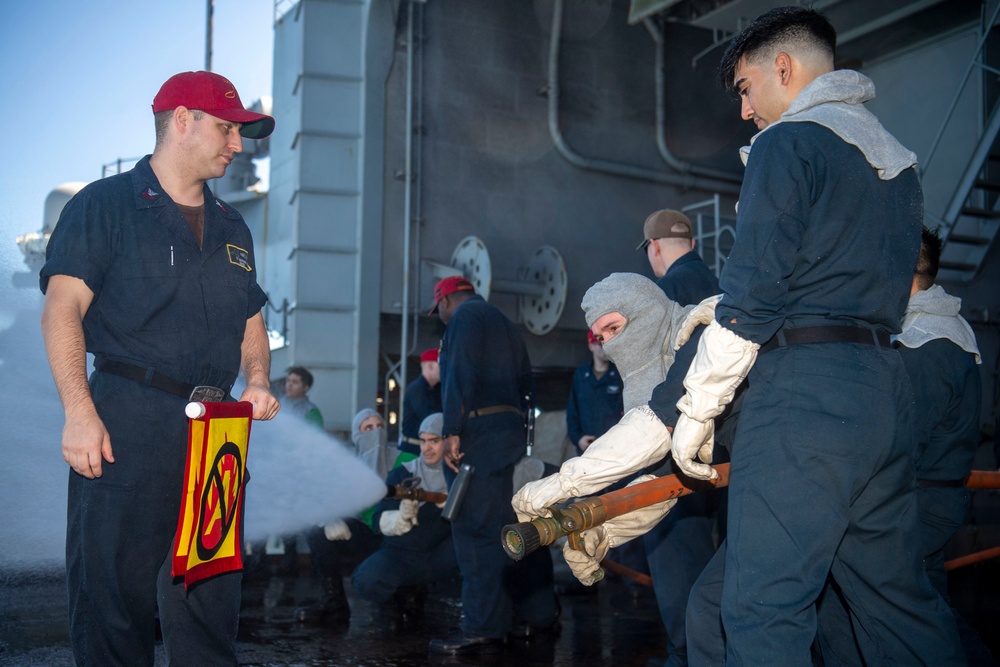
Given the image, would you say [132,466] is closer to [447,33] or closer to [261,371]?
[261,371]

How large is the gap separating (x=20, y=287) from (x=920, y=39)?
10244mm

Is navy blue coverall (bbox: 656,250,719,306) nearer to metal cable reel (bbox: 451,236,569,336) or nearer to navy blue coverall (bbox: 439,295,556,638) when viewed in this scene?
navy blue coverall (bbox: 439,295,556,638)

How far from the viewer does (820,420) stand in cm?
204

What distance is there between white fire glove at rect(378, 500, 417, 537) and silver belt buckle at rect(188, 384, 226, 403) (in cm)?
276

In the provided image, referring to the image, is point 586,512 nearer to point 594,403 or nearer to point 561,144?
point 594,403

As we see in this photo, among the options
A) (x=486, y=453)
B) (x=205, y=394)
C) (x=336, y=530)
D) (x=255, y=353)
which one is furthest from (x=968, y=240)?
(x=205, y=394)

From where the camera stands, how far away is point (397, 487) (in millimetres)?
5086

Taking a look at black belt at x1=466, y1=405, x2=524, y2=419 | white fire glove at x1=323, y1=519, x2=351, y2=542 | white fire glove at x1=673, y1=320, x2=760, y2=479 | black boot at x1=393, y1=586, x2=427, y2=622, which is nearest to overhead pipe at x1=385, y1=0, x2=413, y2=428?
black boot at x1=393, y1=586, x2=427, y2=622

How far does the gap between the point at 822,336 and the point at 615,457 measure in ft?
2.30

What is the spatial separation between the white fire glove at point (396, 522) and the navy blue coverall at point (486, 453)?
0.57 metres

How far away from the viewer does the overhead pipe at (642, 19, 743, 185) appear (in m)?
10.9

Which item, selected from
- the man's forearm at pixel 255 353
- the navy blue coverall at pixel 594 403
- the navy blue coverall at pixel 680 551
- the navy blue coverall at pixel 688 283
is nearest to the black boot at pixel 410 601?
the navy blue coverall at pixel 594 403

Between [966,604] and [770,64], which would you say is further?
[966,604]

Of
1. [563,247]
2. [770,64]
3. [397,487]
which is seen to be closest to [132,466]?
[770,64]
